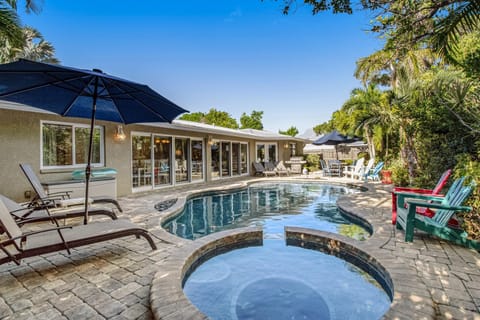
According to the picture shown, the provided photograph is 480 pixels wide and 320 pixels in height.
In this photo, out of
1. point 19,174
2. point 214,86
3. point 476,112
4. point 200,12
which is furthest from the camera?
point 214,86

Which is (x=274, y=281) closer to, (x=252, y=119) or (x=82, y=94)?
(x=82, y=94)

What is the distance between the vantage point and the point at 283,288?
322 cm

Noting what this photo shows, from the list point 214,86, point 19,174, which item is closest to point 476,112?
point 19,174

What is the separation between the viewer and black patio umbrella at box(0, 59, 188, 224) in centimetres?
319

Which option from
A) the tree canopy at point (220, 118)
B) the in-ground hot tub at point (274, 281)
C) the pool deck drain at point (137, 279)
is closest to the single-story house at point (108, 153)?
the pool deck drain at point (137, 279)

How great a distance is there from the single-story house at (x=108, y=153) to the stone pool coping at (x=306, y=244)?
416 cm

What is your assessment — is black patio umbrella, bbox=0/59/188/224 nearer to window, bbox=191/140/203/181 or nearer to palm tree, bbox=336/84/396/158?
window, bbox=191/140/203/181

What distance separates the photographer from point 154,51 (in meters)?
13.6

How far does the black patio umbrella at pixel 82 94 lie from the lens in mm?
3188

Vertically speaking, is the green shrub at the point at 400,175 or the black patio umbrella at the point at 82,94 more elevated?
the black patio umbrella at the point at 82,94

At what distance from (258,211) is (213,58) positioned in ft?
36.8

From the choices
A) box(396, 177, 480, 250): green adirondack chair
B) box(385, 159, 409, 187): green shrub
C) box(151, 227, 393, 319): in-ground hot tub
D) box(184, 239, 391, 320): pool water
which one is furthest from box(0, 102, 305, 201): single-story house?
box(396, 177, 480, 250): green adirondack chair

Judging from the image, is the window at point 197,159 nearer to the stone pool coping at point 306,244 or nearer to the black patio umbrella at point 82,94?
the stone pool coping at point 306,244

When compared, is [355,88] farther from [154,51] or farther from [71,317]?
[71,317]
